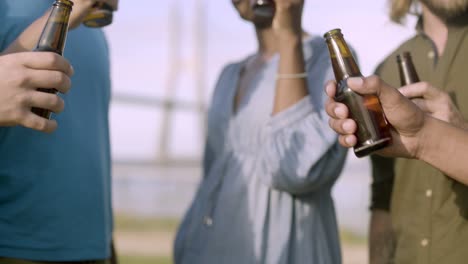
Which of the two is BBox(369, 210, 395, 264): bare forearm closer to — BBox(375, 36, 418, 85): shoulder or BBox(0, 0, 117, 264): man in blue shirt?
BBox(375, 36, 418, 85): shoulder

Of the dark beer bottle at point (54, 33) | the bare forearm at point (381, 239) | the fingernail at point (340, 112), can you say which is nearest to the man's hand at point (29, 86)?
the dark beer bottle at point (54, 33)

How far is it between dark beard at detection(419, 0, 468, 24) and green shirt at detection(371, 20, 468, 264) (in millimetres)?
23

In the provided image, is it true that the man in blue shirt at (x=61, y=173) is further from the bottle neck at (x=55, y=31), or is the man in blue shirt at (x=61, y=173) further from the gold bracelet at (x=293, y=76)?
the gold bracelet at (x=293, y=76)

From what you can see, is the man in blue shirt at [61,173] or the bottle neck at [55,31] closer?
the bottle neck at [55,31]

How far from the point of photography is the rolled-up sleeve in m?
2.07

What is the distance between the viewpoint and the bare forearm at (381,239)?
2.12 meters

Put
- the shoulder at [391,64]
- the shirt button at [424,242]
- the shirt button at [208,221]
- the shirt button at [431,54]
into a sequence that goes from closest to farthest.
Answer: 1. the shirt button at [424,242]
2. the shirt button at [431,54]
3. the shoulder at [391,64]
4. the shirt button at [208,221]

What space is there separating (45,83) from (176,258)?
4.02ft

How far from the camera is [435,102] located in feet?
5.44

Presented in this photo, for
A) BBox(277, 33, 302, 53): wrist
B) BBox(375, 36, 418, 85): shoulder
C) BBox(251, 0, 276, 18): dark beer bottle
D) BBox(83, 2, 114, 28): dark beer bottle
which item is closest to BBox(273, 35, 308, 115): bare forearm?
BBox(277, 33, 302, 53): wrist

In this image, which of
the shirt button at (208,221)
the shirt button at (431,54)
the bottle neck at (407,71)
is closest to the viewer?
the bottle neck at (407,71)

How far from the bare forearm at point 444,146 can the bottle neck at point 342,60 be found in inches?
7.7

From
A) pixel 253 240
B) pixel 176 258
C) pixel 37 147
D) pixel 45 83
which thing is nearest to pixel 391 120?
pixel 45 83

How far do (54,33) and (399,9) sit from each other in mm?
1269
